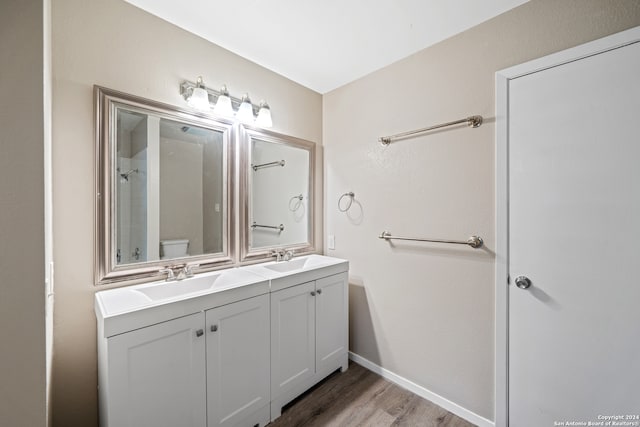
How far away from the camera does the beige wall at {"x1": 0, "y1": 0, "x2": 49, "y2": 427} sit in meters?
0.70

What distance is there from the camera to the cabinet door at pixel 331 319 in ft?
6.08

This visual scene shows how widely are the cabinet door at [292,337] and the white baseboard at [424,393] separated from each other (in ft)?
1.87

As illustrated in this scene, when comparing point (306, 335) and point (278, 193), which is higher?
point (278, 193)

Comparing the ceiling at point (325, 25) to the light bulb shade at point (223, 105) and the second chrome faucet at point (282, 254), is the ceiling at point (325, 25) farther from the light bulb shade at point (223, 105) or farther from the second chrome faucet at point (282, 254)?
the second chrome faucet at point (282, 254)

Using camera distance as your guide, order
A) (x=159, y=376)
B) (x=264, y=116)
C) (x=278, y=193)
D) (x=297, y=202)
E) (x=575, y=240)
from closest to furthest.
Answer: (x=159, y=376) → (x=575, y=240) → (x=264, y=116) → (x=278, y=193) → (x=297, y=202)

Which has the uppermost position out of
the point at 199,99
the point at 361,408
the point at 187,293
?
the point at 199,99

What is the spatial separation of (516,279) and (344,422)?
4.38 feet

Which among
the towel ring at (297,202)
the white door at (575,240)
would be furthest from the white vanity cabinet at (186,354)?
the white door at (575,240)

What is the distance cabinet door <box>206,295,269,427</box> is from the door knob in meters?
1.42

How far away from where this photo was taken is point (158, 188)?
1514mm

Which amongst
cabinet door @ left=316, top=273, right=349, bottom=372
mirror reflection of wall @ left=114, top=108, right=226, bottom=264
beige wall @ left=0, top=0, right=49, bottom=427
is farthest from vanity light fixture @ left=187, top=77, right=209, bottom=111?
cabinet door @ left=316, top=273, right=349, bottom=372

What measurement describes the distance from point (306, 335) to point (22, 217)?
153cm

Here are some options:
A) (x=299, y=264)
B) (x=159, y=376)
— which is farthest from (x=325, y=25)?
(x=159, y=376)

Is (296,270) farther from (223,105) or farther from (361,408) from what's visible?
(223,105)
